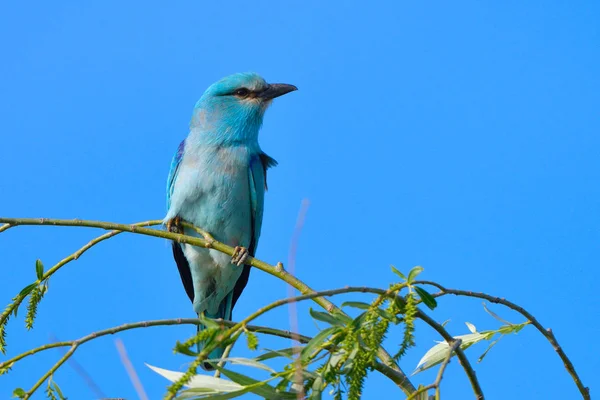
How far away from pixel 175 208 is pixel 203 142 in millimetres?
680

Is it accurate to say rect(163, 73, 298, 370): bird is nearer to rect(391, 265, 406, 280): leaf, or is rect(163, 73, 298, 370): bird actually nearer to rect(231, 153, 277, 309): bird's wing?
rect(231, 153, 277, 309): bird's wing

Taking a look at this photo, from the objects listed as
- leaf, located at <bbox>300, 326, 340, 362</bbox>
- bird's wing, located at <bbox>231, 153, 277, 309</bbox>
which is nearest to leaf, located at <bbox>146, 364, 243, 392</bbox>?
leaf, located at <bbox>300, 326, 340, 362</bbox>

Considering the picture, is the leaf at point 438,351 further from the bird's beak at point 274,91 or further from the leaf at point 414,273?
the bird's beak at point 274,91

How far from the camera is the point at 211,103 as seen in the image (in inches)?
247

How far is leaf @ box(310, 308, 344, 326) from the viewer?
2023mm

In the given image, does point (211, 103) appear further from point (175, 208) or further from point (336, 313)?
point (336, 313)

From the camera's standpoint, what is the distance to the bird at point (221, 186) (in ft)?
18.0

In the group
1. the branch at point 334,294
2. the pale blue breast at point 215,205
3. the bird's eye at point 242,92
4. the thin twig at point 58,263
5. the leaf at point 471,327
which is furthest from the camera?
the bird's eye at point 242,92

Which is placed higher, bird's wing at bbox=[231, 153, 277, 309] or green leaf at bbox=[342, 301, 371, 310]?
bird's wing at bbox=[231, 153, 277, 309]

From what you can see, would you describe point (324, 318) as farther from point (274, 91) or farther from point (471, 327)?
point (274, 91)

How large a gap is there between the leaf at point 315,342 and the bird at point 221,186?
322cm

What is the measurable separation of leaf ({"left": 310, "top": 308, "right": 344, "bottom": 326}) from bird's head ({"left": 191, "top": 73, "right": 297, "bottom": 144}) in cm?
395

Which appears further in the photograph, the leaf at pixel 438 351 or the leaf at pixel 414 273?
the leaf at pixel 438 351

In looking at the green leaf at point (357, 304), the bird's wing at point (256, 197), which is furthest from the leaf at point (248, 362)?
the bird's wing at point (256, 197)
